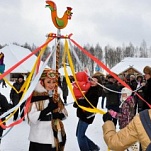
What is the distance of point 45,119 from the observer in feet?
10.3

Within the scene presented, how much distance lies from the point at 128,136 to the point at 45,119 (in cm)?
151

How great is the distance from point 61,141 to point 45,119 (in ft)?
1.05

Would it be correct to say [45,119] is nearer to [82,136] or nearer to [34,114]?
[34,114]

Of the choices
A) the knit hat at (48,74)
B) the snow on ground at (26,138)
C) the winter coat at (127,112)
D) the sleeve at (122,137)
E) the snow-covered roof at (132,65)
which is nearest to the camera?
the sleeve at (122,137)

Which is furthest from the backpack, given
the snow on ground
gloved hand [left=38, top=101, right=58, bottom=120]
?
the snow on ground

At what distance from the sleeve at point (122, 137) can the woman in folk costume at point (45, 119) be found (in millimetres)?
1217

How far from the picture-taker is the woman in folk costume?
3086 millimetres

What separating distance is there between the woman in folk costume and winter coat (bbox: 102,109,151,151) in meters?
1.22

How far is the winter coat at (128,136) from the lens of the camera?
66.8 inches

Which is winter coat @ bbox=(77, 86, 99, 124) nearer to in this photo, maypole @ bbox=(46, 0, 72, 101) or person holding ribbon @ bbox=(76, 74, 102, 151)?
person holding ribbon @ bbox=(76, 74, 102, 151)

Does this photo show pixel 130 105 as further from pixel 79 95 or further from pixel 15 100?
pixel 15 100

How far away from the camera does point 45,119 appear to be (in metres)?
3.14

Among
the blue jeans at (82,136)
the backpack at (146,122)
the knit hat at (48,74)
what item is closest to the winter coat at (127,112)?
the blue jeans at (82,136)

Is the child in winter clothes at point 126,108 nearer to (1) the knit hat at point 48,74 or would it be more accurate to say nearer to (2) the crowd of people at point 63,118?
(2) the crowd of people at point 63,118
